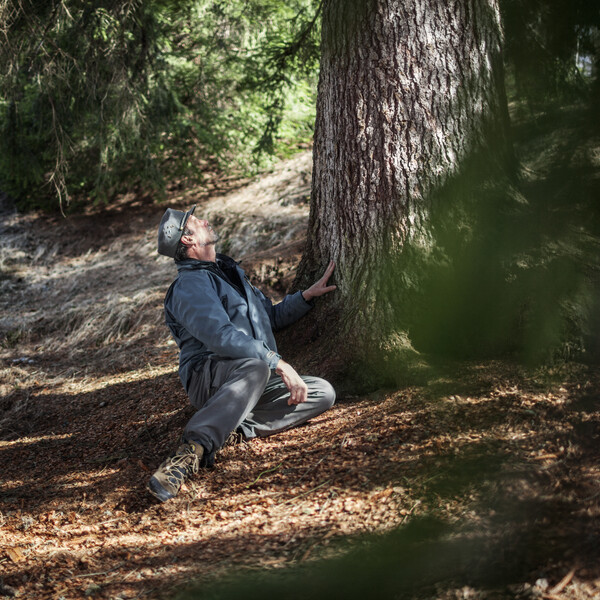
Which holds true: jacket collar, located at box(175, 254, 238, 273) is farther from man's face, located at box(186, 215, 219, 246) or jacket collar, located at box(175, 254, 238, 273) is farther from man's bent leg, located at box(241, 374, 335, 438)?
man's bent leg, located at box(241, 374, 335, 438)

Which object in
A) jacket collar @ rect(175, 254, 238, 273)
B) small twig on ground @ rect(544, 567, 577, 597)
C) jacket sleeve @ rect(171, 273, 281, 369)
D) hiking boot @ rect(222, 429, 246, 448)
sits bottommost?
small twig on ground @ rect(544, 567, 577, 597)

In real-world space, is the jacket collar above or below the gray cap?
below

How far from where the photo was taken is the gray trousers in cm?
348

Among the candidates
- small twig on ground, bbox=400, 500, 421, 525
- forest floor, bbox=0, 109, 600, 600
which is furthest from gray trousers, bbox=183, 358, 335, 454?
small twig on ground, bbox=400, 500, 421, 525

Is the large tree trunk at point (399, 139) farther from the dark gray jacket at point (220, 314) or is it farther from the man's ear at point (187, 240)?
the man's ear at point (187, 240)

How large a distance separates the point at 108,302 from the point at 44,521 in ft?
15.5

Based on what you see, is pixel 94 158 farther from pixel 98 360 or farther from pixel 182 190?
pixel 98 360

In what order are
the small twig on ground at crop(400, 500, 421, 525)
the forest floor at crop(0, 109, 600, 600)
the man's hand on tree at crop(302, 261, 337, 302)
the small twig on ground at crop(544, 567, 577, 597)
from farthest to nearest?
the man's hand on tree at crop(302, 261, 337, 302) < the small twig on ground at crop(400, 500, 421, 525) < the forest floor at crop(0, 109, 600, 600) < the small twig on ground at crop(544, 567, 577, 597)

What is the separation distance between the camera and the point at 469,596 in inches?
84.0

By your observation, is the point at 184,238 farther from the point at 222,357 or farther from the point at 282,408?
the point at 282,408

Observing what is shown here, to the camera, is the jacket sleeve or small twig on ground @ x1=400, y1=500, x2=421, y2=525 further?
the jacket sleeve

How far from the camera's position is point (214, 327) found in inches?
142

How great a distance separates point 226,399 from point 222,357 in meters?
0.35

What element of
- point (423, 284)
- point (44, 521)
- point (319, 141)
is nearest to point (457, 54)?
point (319, 141)
